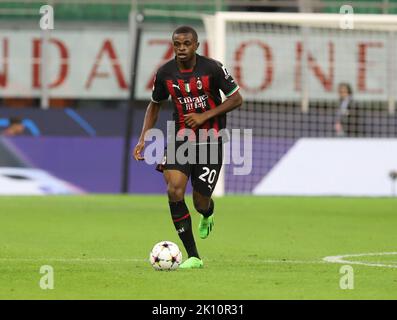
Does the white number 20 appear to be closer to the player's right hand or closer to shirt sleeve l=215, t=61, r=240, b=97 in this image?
the player's right hand

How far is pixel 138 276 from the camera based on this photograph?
10016 millimetres

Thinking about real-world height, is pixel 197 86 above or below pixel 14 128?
below

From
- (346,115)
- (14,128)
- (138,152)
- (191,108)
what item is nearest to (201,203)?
(138,152)

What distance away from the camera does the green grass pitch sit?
30.1ft

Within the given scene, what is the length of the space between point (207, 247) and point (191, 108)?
2435mm

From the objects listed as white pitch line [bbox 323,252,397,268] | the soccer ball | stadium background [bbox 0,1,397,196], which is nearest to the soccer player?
the soccer ball

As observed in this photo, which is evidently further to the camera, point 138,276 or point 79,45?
point 79,45

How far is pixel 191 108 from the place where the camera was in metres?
11.2

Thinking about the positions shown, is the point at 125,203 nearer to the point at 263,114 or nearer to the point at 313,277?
the point at 263,114

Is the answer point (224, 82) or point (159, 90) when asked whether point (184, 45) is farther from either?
point (159, 90)

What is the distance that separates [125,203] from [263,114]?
4.48m

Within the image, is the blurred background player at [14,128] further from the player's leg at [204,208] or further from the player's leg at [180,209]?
the player's leg at [180,209]

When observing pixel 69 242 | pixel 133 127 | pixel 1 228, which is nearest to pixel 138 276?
pixel 69 242

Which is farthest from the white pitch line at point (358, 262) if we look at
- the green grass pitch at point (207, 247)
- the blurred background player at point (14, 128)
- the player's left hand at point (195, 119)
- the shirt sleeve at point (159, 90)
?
the blurred background player at point (14, 128)
